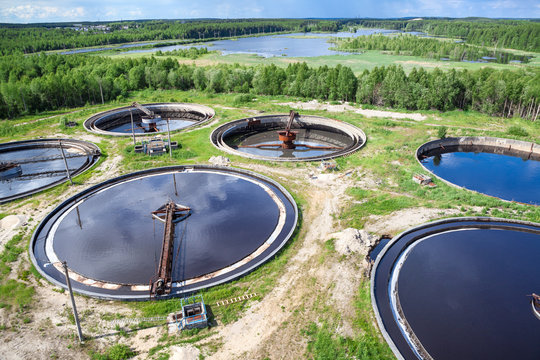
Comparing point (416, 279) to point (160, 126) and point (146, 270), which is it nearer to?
point (146, 270)

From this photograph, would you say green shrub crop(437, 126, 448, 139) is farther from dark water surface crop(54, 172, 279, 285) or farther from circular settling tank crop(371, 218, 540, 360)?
dark water surface crop(54, 172, 279, 285)

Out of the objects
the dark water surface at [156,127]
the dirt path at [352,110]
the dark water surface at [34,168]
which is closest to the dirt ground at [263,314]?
the dark water surface at [34,168]

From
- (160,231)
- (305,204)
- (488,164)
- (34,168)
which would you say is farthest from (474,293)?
(34,168)

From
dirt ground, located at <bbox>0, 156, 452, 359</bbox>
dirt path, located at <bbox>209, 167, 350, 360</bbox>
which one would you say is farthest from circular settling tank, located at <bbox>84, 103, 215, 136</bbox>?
dirt path, located at <bbox>209, 167, 350, 360</bbox>

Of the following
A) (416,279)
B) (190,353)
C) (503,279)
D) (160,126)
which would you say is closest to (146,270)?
(190,353)

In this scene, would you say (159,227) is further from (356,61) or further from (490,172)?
(356,61)

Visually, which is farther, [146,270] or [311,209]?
[311,209]
